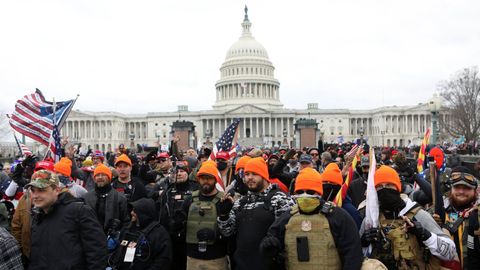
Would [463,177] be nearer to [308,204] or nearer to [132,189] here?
[308,204]

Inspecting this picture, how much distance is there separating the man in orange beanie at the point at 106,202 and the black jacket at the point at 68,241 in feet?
3.49

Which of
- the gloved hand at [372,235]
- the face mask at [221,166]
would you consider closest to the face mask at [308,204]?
the gloved hand at [372,235]

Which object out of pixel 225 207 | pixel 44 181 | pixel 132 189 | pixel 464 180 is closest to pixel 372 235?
pixel 464 180

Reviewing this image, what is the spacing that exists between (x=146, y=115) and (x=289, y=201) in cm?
11259

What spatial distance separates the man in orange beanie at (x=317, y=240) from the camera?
13.9 feet

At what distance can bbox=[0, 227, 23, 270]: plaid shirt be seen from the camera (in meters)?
3.95

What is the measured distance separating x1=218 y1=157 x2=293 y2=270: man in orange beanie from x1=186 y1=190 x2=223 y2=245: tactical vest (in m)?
0.31

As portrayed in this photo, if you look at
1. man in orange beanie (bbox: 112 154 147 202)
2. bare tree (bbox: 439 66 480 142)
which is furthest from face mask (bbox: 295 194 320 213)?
bare tree (bbox: 439 66 480 142)

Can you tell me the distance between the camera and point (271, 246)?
4.27 metres

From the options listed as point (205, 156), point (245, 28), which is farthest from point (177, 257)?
point (245, 28)

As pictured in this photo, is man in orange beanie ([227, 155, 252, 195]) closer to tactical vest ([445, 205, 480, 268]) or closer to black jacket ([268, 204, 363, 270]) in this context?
black jacket ([268, 204, 363, 270])

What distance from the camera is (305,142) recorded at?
4141 cm

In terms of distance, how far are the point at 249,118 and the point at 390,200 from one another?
331 feet

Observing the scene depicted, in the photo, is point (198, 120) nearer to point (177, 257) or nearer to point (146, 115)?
point (146, 115)
